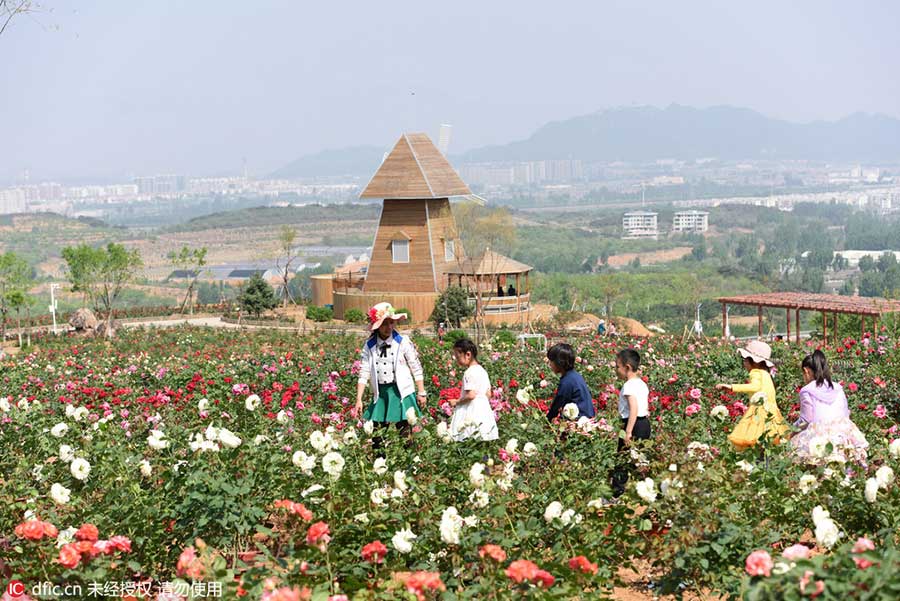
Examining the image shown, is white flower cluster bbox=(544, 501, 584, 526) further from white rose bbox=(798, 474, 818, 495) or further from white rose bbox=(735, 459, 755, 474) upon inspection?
white rose bbox=(798, 474, 818, 495)

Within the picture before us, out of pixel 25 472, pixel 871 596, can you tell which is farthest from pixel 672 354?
pixel 871 596

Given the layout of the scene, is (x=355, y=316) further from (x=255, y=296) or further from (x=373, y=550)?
(x=373, y=550)

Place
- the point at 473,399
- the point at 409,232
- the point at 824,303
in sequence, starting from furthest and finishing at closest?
1. the point at 409,232
2. the point at 824,303
3. the point at 473,399

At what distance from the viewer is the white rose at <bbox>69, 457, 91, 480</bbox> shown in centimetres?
478

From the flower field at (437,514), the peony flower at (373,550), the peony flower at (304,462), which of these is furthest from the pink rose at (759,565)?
the peony flower at (304,462)

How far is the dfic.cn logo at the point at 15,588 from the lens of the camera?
395 cm

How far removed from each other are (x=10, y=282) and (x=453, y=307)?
35.5 ft

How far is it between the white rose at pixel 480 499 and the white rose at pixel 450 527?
8.6 inches

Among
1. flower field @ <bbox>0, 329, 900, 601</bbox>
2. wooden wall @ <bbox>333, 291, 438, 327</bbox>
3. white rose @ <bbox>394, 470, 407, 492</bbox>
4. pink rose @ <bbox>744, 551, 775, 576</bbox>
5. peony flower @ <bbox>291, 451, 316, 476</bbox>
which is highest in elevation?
pink rose @ <bbox>744, 551, 775, 576</bbox>

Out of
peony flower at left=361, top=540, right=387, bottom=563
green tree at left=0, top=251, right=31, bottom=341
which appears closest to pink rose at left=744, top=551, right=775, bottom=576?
peony flower at left=361, top=540, right=387, bottom=563

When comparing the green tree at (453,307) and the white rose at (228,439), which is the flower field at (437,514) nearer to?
the white rose at (228,439)

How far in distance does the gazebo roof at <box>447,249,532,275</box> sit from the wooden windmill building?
1.92 ft

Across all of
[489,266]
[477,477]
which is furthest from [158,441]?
[489,266]

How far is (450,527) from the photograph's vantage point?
3.80m
